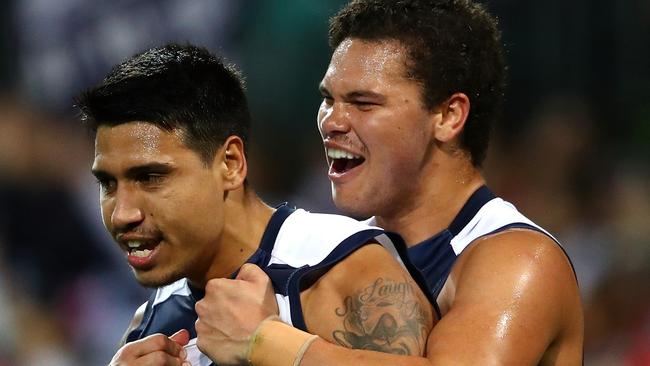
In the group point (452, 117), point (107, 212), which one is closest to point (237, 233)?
point (107, 212)

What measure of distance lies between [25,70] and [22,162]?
2.32 ft

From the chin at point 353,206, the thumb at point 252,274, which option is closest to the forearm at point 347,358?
the thumb at point 252,274

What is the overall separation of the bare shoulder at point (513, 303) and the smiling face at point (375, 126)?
18.5 inches

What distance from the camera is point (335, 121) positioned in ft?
13.1

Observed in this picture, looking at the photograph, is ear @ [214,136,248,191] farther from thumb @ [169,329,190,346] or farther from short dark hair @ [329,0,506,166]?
short dark hair @ [329,0,506,166]

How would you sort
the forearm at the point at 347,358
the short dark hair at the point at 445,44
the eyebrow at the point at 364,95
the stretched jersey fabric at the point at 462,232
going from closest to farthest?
the forearm at the point at 347,358
the stretched jersey fabric at the point at 462,232
the eyebrow at the point at 364,95
the short dark hair at the point at 445,44

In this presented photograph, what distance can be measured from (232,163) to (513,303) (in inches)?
39.3

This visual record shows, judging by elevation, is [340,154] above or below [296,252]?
above

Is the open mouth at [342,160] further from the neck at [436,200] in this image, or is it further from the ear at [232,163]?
the ear at [232,163]

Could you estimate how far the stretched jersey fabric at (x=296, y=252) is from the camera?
326 cm

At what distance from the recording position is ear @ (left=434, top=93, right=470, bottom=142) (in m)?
4.08

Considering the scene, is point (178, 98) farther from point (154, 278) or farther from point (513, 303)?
point (513, 303)

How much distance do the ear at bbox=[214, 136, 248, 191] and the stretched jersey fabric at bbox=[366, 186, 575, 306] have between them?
73cm

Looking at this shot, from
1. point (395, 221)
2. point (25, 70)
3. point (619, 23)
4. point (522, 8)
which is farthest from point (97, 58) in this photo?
point (395, 221)
